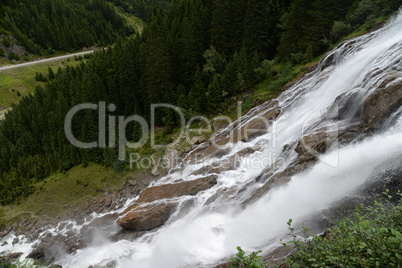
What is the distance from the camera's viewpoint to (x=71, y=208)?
99.8 feet

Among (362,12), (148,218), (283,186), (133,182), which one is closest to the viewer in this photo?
(283,186)

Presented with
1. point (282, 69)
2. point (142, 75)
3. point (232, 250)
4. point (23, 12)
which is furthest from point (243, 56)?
point (23, 12)

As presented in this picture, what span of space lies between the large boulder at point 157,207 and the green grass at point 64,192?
783 cm

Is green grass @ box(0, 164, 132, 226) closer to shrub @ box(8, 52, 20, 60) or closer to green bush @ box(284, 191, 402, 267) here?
green bush @ box(284, 191, 402, 267)

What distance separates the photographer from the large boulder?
74.2ft

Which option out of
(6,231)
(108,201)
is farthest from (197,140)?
(6,231)

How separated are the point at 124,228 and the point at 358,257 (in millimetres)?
22999

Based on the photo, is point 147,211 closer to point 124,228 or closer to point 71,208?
point 124,228

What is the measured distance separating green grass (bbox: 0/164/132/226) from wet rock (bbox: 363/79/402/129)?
2797cm

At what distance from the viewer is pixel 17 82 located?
3046 inches

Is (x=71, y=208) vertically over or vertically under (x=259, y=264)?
under

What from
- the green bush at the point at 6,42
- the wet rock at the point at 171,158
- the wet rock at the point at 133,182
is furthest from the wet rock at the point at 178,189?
the green bush at the point at 6,42

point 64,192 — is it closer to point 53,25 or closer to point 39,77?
point 39,77

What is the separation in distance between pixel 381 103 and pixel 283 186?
9.24 m
